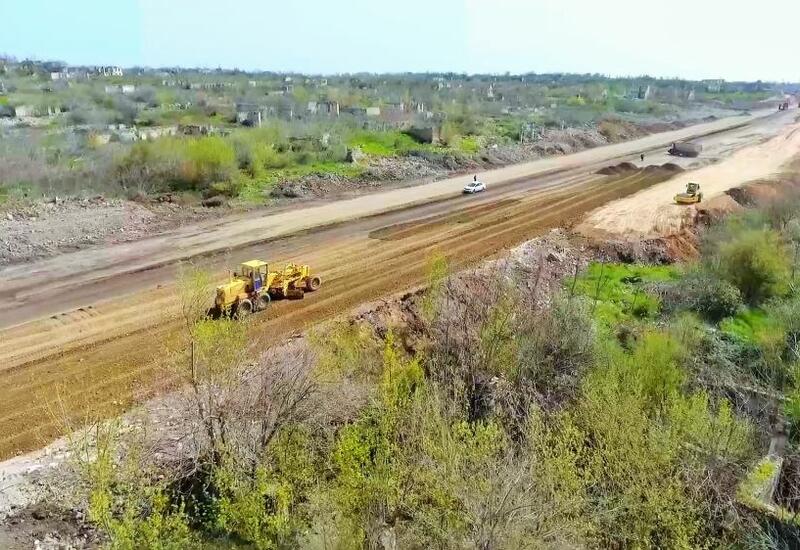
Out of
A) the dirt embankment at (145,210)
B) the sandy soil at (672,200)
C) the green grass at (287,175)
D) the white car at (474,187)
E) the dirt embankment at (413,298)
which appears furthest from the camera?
the white car at (474,187)

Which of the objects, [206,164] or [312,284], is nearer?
[312,284]

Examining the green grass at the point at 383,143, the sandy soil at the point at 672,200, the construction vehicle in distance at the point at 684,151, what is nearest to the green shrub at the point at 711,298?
the sandy soil at the point at 672,200

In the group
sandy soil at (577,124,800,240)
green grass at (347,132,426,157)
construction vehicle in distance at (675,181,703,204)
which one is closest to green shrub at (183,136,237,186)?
green grass at (347,132,426,157)

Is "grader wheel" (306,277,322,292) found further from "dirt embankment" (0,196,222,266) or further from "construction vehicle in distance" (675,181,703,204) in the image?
"construction vehicle in distance" (675,181,703,204)

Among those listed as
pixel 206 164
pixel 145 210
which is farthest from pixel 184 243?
pixel 206 164

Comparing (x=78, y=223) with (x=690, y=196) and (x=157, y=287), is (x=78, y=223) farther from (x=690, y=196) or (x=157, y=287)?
(x=690, y=196)

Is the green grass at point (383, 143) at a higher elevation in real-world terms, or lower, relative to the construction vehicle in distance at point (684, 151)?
higher

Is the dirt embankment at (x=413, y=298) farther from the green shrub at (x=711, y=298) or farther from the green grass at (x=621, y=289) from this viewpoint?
the green shrub at (x=711, y=298)

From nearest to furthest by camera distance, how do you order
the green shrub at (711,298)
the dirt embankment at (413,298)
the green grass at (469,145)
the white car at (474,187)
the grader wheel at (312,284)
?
the dirt embankment at (413,298)
the grader wheel at (312,284)
the green shrub at (711,298)
the white car at (474,187)
the green grass at (469,145)
